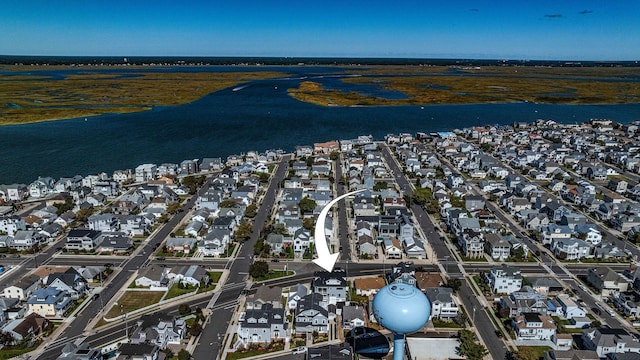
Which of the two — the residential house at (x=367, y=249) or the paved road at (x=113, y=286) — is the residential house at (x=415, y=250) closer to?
the residential house at (x=367, y=249)

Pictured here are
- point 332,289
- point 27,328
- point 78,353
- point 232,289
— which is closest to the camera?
point 78,353

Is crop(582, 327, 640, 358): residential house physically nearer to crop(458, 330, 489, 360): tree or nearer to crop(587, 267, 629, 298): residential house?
crop(458, 330, 489, 360): tree

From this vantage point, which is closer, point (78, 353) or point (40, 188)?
point (78, 353)

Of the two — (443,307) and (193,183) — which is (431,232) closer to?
(443,307)

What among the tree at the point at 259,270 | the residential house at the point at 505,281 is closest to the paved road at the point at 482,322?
the residential house at the point at 505,281

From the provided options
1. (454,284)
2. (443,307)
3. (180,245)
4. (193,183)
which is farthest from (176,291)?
(193,183)

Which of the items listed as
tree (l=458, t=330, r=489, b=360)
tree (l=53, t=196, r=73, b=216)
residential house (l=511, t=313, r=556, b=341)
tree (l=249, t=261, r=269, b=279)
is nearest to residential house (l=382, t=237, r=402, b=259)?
tree (l=249, t=261, r=269, b=279)

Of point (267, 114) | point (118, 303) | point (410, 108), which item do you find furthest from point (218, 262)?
point (410, 108)
